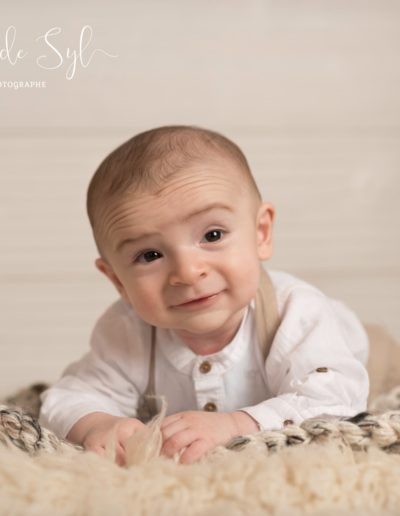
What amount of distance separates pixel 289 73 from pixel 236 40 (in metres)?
0.14

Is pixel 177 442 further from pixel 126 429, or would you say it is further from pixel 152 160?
pixel 152 160

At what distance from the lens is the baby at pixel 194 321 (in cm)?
94

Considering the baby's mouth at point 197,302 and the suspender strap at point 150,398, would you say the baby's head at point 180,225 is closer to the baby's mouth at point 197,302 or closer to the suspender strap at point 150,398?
the baby's mouth at point 197,302

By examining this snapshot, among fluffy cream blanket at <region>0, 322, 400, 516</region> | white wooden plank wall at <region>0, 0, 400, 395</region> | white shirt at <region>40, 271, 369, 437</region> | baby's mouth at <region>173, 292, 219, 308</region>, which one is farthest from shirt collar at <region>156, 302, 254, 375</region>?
white wooden plank wall at <region>0, 0, 400, 395</region>

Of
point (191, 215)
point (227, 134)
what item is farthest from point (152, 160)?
point (227, 134)

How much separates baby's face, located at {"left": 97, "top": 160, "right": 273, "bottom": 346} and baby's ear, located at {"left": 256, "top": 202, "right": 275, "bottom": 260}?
0.11 ft

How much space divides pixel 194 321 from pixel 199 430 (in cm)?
14

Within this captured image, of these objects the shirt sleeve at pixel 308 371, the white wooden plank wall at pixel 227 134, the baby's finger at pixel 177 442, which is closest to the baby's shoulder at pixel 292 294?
the shirt sleeve at pixel 308 371

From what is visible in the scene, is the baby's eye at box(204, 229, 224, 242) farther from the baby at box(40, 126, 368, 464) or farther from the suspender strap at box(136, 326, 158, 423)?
the suspender strap at box(136, 326, 158, 423)

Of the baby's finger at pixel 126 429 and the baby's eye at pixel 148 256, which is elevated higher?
the baby's eye at pixel 148 256

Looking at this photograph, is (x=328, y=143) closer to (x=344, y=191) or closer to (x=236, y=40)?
(x=344, y=191)

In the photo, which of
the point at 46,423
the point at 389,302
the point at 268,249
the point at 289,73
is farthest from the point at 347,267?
the point at 46,423

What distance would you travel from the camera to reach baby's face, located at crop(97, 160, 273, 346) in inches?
37.2

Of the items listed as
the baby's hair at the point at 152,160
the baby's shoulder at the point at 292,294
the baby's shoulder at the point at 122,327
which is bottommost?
the baby's shoulder at the point at 122,327
